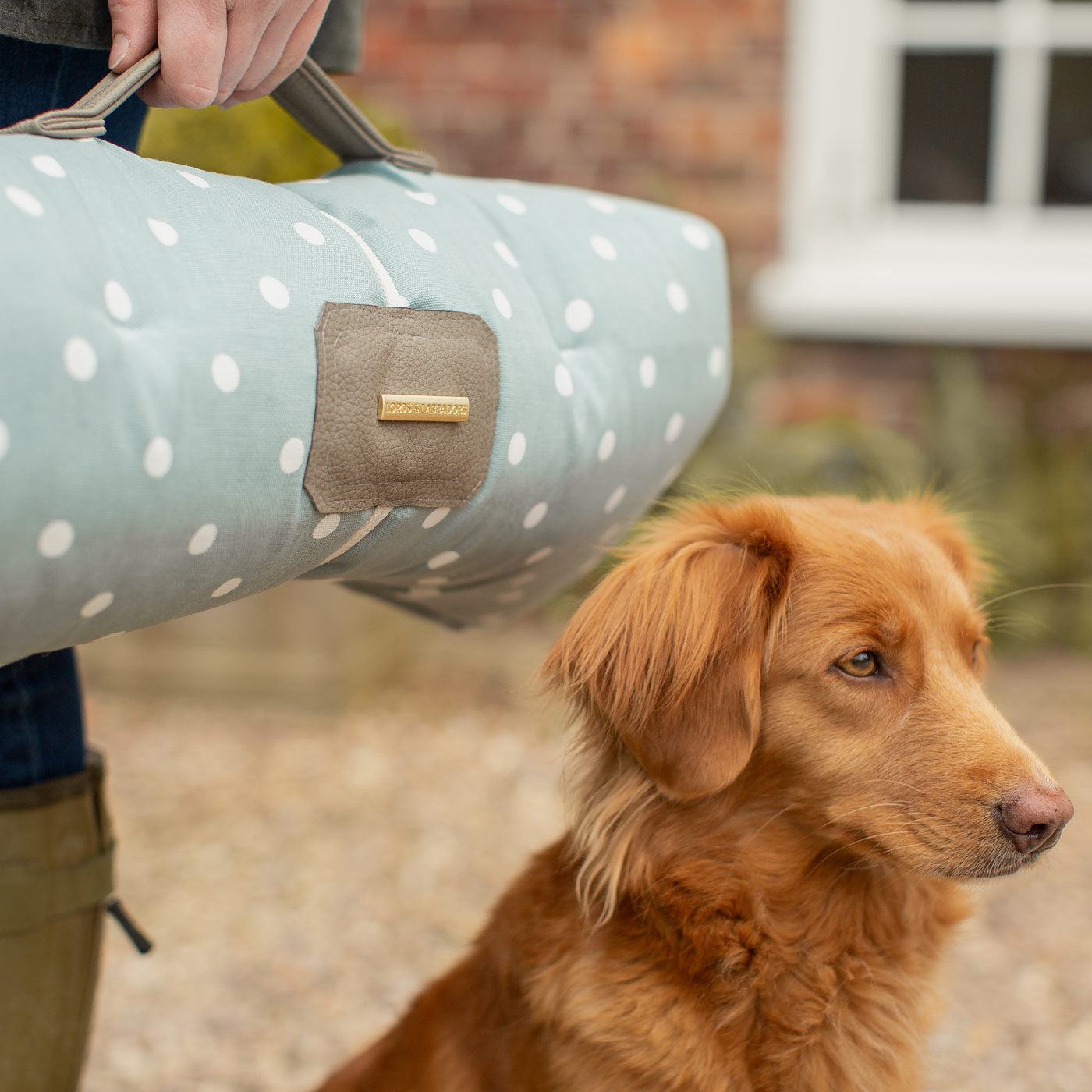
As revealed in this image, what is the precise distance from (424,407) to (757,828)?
743mm

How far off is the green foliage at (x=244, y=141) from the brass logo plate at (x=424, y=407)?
2655 mm

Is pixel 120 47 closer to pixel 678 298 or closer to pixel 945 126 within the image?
pixel 678 298

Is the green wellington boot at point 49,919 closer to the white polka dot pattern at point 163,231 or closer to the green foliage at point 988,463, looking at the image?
the white polka dot pattern at point 163,231

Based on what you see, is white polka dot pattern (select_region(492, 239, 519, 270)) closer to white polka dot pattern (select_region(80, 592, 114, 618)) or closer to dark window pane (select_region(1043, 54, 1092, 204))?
white polka dot pattern (select_region(80, 592, 114, 618))

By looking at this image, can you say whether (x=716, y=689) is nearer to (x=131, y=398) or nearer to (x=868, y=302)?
(x=131, y=398)

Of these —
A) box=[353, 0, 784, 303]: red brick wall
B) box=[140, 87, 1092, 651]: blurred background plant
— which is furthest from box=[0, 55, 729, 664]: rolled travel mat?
box=[353, 0, 784, 303]: red brick wall

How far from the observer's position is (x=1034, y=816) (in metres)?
1.44

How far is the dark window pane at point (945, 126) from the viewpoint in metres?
5.10

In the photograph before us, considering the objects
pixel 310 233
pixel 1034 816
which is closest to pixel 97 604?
pixel 310 233

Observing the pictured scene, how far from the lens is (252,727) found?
13.9 ft

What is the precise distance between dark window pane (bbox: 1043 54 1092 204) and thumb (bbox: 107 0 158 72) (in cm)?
480

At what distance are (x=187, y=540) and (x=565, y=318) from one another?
61 centimetres

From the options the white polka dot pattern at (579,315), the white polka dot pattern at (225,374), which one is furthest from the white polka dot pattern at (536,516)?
the white polka dot pattern at (225,374)

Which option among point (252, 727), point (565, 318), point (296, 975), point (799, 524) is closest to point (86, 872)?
point (565, 318)
